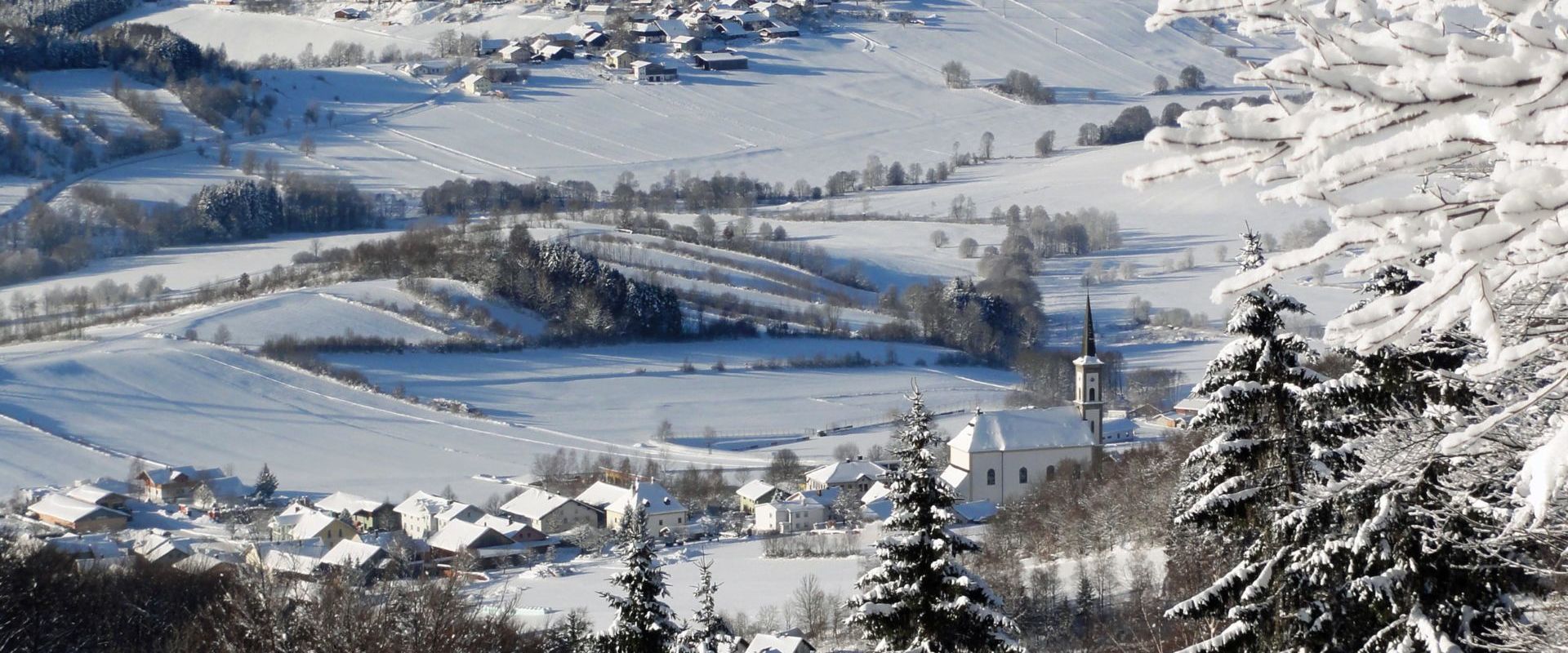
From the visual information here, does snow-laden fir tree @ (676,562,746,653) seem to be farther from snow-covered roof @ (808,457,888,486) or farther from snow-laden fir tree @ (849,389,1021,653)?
snow-covered roof @ (808,457,888,486)

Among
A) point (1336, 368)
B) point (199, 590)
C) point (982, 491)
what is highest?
point (1336, 368)

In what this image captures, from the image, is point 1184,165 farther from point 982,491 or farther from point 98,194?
point 98,194

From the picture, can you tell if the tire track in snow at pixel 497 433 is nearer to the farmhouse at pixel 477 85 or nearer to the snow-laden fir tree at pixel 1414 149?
the snow-laden fir tree at pixel 1414 149

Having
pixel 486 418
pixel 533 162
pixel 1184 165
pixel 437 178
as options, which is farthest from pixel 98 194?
pixel 1184 165

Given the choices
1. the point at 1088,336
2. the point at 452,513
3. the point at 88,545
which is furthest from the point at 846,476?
the point at 88,545

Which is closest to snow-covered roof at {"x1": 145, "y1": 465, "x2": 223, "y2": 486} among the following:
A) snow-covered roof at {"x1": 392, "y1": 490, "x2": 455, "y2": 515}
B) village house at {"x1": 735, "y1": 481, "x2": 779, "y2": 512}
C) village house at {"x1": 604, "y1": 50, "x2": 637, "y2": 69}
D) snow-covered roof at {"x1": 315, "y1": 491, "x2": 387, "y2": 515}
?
snow-covered roof at {"x1": 315, "y1": 491, "x2": 387, "y2": 515}

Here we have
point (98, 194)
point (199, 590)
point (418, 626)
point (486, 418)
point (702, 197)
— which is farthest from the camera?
point (702, 197)
